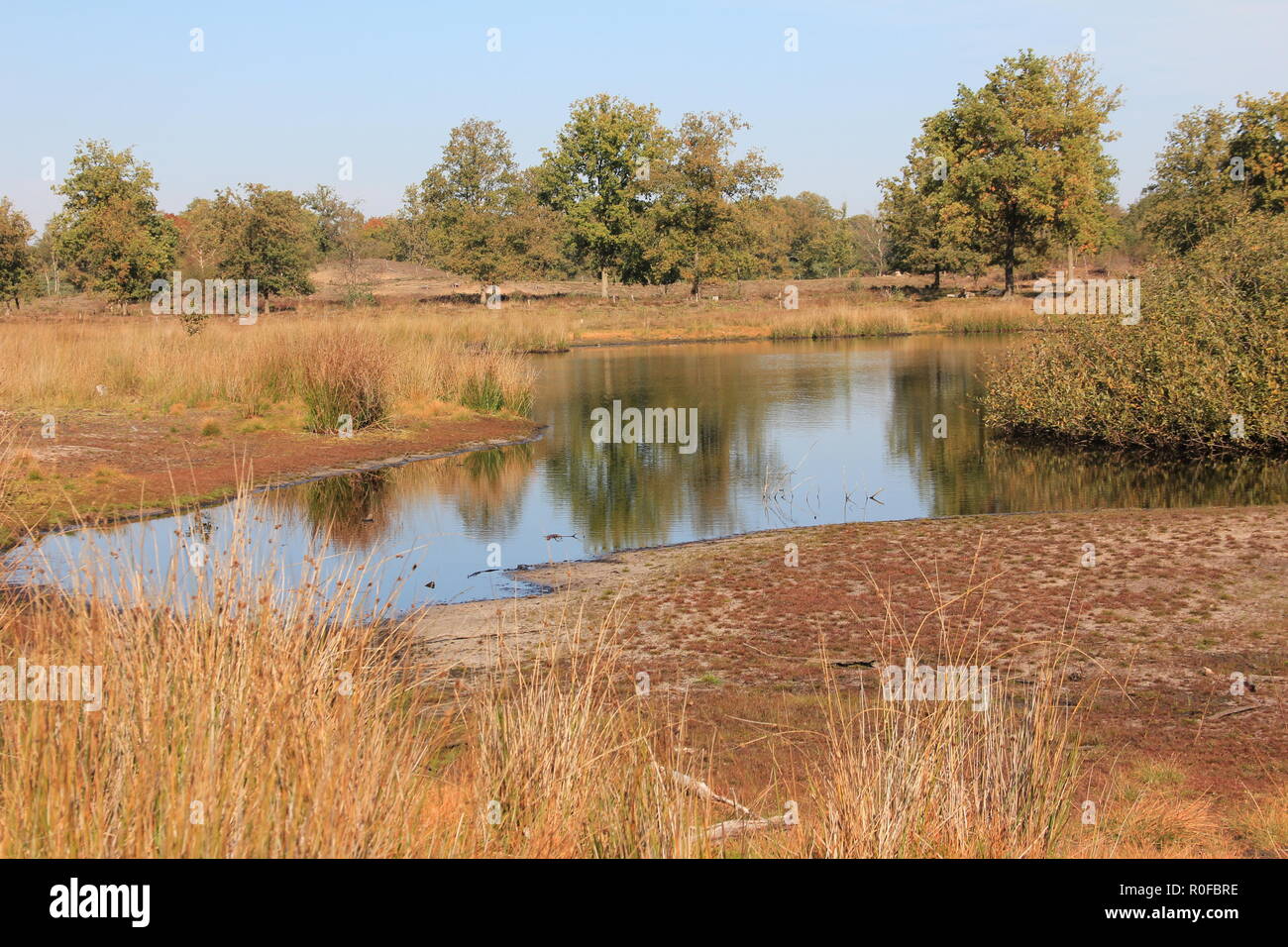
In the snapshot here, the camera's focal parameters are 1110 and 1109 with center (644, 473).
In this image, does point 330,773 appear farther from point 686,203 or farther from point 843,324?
point 686,203

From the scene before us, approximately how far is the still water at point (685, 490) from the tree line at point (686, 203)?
106 ft

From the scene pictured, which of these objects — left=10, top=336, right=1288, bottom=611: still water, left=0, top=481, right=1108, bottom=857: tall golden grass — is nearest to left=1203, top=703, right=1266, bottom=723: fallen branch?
left=0, top=481, right=1108, bottom=857: tall golden grass

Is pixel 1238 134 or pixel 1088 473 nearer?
pixel 1088 473

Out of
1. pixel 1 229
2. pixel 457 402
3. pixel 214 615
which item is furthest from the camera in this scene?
pixel 1 229

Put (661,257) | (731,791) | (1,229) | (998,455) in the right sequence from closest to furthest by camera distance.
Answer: (731,791) → (998,455) → (1,229) → (661,257)

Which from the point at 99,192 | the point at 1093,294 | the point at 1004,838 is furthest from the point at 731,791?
the point at 99,192

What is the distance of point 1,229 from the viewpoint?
51.2 metres

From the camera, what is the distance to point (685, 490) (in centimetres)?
1562

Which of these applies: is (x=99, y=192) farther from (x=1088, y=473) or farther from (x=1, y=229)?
(x=1088, y=473)

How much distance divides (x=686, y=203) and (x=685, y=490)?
4709 cm

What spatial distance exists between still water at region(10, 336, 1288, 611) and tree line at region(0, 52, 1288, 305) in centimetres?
3220

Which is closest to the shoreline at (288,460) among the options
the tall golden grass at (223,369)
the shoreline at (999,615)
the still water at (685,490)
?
the still water at (685,490)

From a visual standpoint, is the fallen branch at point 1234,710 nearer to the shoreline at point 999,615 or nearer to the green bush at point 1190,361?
the shoreline at point 999,615

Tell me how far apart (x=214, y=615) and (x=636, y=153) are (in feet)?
208
